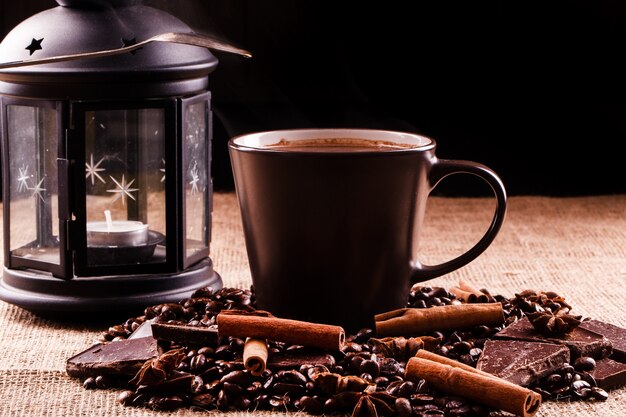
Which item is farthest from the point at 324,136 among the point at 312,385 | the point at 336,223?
the point at 312,385

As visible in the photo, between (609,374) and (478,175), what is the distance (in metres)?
0.30

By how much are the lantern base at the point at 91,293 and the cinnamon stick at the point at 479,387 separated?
0.47m

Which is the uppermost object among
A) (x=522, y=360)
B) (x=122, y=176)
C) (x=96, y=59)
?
(x=96, y=59)

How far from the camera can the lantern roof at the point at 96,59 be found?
132 cm

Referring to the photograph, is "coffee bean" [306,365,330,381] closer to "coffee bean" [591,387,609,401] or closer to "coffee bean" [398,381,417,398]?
"coffee bean" [398,381,417,398]

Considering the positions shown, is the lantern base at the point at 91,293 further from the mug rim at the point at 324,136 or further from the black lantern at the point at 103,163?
the mug rim at the point at 324,136

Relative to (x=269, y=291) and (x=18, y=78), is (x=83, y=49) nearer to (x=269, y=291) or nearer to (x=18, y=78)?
(x=18, y=78)

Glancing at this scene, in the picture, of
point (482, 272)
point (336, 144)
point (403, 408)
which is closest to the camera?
point (403, 408)

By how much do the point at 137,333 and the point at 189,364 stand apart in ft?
0.54

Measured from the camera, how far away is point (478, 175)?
4.18 feet

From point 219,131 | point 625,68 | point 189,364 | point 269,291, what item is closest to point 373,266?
point 269,291

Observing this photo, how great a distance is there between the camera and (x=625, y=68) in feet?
7.93

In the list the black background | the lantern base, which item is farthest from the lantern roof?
the black background

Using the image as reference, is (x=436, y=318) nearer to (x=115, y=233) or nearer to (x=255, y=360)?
(x=255, y=360)
